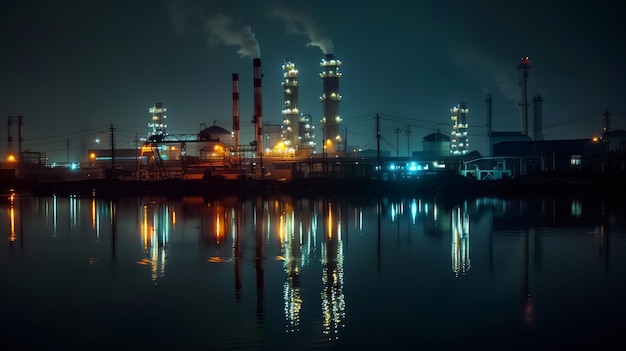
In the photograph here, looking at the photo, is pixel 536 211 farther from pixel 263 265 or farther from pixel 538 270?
pixel 263 265

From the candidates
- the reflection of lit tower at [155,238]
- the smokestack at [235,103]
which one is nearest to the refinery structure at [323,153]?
the smokestack at [235,103]

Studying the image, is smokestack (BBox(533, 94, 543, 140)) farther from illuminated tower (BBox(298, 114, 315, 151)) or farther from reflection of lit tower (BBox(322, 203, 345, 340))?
reflection of lit tower (BBox(322, 203, 345, 340))

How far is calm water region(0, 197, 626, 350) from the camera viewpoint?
261 inches

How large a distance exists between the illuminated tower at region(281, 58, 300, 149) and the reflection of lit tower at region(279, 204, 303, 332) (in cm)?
3579

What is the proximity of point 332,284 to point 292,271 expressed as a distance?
3.72ft

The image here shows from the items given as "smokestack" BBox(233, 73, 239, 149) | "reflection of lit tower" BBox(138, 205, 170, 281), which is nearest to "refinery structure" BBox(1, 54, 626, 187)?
"smokestack" BBox(233, 73, 239, 149)

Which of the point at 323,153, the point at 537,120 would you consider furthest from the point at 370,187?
the point at 537,120

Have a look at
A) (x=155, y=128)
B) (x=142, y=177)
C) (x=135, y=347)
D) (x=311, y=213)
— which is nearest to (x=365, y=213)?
(x=311, y=213)

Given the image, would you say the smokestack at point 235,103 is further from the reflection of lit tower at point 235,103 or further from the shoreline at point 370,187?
the shoreline at point 370,187

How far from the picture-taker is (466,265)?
1064 centimetres

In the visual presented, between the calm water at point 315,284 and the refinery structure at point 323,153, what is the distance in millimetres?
25324

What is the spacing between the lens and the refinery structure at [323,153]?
44.2 meters

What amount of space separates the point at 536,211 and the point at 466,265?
11.3m

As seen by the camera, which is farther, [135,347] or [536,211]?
[536,211]
